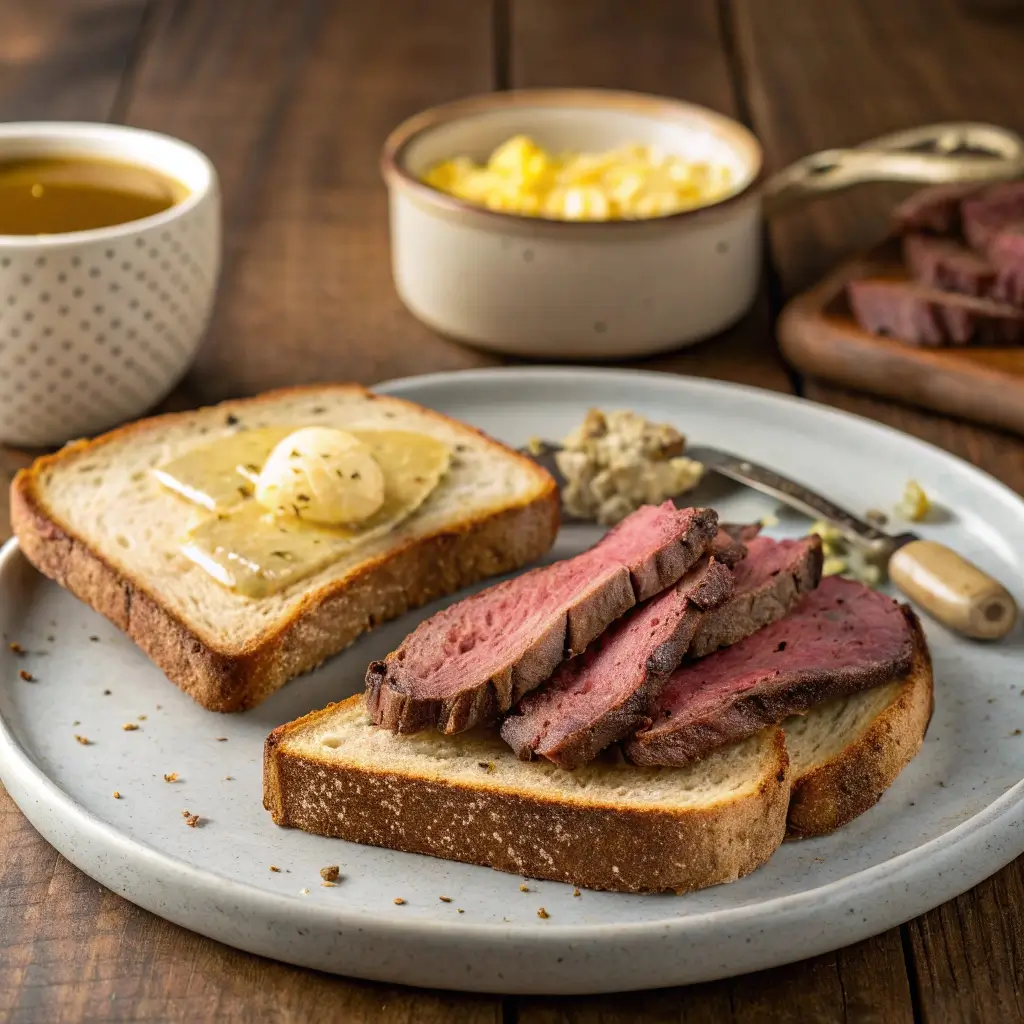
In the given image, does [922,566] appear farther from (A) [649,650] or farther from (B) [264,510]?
(B) [264,510]

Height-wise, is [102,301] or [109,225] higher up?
[109,225]

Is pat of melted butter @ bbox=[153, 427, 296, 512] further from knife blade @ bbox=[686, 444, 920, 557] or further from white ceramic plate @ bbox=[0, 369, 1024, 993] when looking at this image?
knife blade @ bbox=[686, 444, 920, 557]

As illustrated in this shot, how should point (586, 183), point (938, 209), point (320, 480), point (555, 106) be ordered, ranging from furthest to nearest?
point (555, 106)
point (938, 209)
point (586, 183)
point (320, 480)

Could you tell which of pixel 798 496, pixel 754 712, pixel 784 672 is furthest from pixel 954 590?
pixel 754 712

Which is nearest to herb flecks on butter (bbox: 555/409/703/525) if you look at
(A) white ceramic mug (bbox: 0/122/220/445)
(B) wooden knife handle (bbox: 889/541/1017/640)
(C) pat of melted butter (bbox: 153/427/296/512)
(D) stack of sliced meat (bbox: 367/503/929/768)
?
(D) stack of sliced meat (bbox: 367/503/929/768)

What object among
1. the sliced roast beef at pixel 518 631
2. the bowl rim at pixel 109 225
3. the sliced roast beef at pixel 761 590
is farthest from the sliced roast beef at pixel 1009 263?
the bowl rim at pixel 109 225

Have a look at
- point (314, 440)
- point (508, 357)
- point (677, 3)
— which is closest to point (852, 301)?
point (508, 357)

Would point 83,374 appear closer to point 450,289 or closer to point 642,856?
point 450,289

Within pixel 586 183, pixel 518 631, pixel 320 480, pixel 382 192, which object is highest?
pixel 586 183
